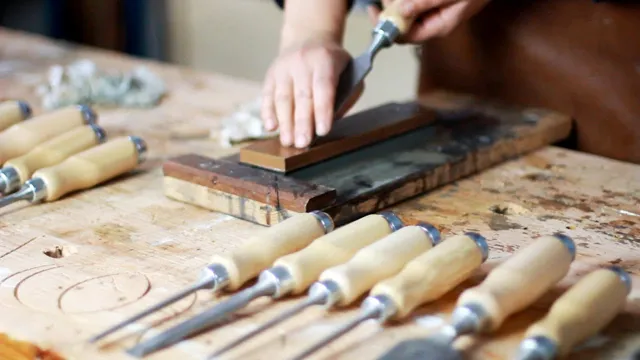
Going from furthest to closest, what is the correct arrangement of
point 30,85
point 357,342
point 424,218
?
point 30,85 < point 424,218 < point 357,342

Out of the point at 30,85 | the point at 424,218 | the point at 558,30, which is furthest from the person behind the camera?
the point at 30,85

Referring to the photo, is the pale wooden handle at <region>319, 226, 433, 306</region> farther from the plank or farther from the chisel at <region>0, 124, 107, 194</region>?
the chisel at <region>0, 124, 107, 194</region>

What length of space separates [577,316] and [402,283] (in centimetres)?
15

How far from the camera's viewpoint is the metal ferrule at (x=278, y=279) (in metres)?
0.76

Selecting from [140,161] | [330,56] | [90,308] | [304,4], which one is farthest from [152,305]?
[304,4]

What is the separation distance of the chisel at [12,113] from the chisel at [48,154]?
0.38ft

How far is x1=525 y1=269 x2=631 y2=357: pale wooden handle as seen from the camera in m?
0.66

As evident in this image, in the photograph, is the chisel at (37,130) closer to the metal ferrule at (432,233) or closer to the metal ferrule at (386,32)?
the metal ferrule at (386,32)

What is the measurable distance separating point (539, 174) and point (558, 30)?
28 centimetres

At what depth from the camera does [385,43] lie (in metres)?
1.17

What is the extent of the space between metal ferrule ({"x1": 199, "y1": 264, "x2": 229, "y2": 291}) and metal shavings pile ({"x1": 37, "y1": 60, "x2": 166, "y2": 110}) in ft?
2.57

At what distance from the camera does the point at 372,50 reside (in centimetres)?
116

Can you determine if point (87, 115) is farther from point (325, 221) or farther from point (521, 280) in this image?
point (521, 280)

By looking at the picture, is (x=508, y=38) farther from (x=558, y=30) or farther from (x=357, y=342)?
(x=357, y=342)
